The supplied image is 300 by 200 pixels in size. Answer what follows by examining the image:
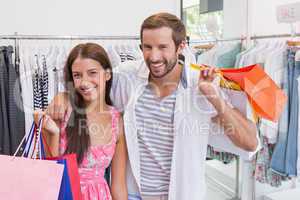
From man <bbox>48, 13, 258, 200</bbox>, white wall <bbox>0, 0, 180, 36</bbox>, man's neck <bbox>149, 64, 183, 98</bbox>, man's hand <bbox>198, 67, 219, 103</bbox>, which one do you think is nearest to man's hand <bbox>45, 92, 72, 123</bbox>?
man <bbox>48, 13, 258, 200</bbox>

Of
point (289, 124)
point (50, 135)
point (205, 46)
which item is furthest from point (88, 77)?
point (205, 46)

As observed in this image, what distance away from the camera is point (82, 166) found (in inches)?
41.1

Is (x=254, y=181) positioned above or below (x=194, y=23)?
below

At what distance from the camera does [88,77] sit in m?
1.06

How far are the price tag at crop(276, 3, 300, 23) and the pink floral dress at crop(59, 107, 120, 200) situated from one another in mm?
1160

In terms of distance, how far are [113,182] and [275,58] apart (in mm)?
1094

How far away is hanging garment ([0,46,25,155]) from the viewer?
1.46 meters

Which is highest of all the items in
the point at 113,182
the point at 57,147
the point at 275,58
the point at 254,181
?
the point at 275,58

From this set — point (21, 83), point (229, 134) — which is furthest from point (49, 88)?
point (229, 134)

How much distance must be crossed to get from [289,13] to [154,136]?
1058 mm

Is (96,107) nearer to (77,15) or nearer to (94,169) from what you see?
(94,169)

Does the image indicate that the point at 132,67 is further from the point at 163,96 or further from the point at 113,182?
the point at 113,182

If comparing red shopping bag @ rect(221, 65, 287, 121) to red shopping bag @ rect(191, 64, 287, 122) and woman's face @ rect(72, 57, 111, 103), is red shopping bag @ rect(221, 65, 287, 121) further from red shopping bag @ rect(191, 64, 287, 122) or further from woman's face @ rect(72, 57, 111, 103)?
woman's face @ rect(72, 57, 111, 103)

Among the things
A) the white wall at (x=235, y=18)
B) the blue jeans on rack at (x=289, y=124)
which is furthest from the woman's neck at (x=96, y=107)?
the white wall at (x=235, y=18)
